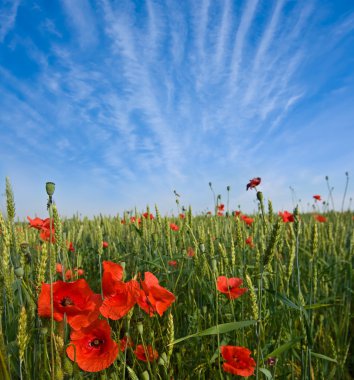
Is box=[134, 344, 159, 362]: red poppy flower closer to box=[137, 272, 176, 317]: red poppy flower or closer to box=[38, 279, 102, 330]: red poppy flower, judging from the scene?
box=[137, 272, 176, 317]: red poppy flower

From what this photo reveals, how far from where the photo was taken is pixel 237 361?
4.10ft

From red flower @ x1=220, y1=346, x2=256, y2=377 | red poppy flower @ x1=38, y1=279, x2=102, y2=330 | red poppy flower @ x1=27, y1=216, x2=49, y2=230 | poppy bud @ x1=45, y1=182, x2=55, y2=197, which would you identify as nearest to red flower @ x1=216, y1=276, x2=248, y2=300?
red flower @ x1=220, y1=346, x2=256, y2=377

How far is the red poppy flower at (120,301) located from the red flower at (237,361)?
0.48m

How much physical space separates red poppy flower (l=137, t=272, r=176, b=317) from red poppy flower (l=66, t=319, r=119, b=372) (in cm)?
15

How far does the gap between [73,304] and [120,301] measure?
0.12 meters

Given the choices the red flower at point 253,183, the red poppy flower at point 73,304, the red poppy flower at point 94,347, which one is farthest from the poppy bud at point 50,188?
the red flower at point 253,183

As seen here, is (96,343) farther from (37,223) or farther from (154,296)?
(37,223)

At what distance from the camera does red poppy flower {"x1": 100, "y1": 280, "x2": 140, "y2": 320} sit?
0.91m

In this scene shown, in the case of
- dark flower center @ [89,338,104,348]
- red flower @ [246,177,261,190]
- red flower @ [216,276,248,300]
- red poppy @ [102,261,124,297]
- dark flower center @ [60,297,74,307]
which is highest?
red flower @ [246,177,261,190]

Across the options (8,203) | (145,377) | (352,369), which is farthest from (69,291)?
(352,369)

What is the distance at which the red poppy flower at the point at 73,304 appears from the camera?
0.84 meters

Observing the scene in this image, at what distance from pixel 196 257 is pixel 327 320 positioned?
98 centimetres

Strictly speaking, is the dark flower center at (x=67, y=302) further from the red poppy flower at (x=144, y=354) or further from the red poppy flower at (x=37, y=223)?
the red poppy flower at (x=37, y=223)

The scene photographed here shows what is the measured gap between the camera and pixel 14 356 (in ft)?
3.86
